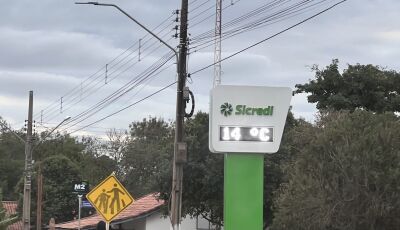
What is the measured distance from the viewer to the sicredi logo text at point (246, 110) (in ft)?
31.3

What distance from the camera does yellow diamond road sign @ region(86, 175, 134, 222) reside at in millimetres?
15219

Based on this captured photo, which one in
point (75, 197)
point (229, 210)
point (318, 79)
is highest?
point (318, 79)

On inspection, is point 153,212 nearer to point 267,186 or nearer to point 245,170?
point 267,186

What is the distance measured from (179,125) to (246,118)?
10349 millimetres

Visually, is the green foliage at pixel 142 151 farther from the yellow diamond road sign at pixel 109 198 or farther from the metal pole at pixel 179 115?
the yellow diamond road sign at pixel 109 198

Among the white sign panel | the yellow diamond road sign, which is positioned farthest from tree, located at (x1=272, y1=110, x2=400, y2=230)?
the white sign panel

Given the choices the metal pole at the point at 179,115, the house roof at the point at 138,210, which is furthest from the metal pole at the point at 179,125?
the house roof at the point at 138,210

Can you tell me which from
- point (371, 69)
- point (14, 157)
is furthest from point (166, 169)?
point (14, 157)

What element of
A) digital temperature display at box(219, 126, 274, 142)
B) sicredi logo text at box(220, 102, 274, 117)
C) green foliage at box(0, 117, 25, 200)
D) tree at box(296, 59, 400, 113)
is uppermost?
tree at box(296, 59, 400, 113)

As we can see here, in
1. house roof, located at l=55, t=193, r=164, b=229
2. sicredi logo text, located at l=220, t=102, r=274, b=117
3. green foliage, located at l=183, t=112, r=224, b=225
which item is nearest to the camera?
sicredi logo text, located at l=220, t=102, r=274, b=117

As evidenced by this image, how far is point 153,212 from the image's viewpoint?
116ft

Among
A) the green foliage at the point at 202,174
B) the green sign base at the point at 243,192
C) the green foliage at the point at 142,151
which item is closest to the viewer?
the green sign base at the point at 243,192

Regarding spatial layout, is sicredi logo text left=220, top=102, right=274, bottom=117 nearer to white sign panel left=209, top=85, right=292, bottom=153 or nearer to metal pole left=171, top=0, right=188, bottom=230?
white sign panel left=209, top=85, right=292, bottom=153

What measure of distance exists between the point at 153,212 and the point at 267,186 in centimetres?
939
